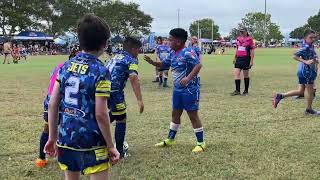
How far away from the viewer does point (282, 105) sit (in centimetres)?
1143

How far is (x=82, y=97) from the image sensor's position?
12.1 ft

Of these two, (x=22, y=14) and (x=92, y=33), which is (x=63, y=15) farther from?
(x=92, y=33)

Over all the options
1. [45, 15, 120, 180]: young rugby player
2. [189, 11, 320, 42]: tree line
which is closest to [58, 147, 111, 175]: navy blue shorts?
[45, 15, 120, 180]: young rugby player

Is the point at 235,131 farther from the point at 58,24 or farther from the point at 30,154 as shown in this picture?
the point at 58,24

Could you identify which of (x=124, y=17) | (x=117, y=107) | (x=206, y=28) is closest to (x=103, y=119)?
(x=117, y=107)

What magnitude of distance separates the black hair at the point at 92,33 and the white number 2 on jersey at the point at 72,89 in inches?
9.5

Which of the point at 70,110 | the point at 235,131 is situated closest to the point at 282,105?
the point at 235,131

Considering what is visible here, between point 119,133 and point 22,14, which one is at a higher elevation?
point 22,14

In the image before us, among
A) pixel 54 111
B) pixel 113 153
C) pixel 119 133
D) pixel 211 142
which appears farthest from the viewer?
pixel 211 142

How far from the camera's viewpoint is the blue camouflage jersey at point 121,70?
6.43 meters

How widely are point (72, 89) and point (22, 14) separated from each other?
76597mm

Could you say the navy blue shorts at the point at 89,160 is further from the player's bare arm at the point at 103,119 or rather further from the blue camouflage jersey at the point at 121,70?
the blue camouflage jersey at the point at 121,70

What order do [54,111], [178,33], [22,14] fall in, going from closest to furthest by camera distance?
[54,111], [178,33], [22,14]

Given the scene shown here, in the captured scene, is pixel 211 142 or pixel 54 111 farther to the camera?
pixel 211 142
